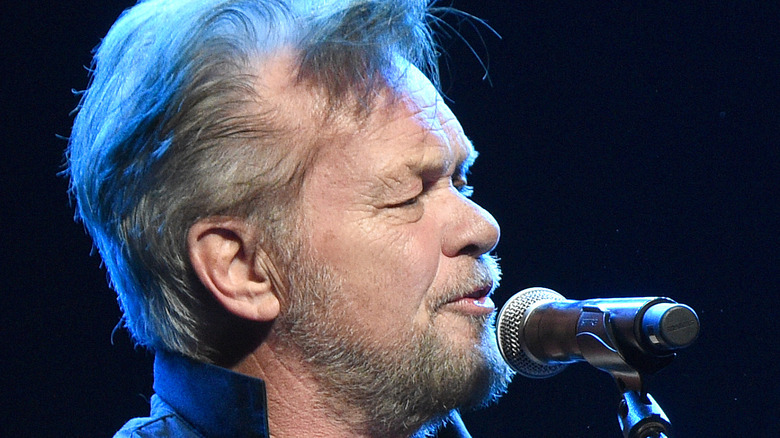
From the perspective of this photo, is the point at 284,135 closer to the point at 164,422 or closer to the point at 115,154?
the point at 115,154

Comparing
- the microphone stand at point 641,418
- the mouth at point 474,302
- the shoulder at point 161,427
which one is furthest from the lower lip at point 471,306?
the shoulder at point 161,427

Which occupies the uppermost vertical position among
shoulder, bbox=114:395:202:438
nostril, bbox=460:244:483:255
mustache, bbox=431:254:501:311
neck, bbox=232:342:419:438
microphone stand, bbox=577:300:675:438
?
microphone stand, bbox=577:300:675:438

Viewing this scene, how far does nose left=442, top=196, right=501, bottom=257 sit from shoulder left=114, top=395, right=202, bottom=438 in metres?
0.66

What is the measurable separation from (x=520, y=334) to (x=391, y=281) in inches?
11.0

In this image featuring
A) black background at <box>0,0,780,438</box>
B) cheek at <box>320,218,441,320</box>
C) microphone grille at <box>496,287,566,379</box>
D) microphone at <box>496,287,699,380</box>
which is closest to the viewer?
microphone at <box>496,287,699,380</box>

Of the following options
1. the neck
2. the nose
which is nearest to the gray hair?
the neck

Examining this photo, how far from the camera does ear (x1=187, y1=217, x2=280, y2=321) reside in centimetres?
186

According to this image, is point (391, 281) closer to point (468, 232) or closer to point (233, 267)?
point (468, 232)

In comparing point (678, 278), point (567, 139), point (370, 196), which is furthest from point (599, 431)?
point (370, 196)

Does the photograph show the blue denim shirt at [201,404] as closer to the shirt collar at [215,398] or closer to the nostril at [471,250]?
the shirt collar at [215,398]

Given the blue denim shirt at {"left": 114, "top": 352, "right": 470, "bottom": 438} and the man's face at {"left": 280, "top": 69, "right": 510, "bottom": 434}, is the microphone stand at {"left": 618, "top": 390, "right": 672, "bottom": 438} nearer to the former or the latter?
the man's face at {"left": 280, "top": 69, "right": 510, "bottom": 434}

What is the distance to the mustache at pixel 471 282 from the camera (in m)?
1.84

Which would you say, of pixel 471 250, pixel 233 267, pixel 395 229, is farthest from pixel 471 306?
pixel 233 267

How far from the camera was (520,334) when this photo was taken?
5.60ft
